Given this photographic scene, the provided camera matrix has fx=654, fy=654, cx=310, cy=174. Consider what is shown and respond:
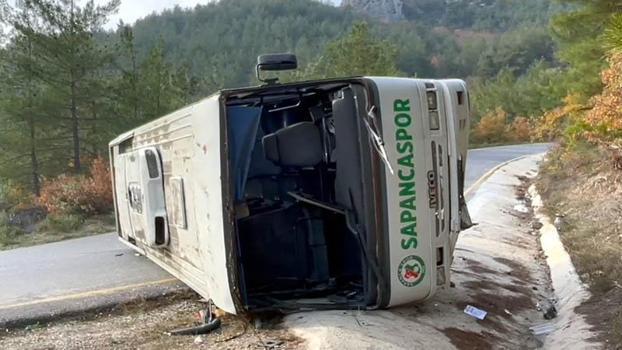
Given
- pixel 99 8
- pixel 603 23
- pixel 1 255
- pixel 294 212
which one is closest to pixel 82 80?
pixel 99 8

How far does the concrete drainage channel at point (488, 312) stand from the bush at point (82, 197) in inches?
348

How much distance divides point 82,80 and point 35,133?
214 centimetres

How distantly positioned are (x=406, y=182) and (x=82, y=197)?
39.1 ft

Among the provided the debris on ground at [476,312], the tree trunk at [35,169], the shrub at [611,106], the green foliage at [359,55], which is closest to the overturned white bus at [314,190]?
the debris on ground at [476,312]

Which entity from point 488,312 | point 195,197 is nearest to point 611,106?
point 488,312

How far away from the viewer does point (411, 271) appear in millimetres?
4828

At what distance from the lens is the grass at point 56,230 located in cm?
1221

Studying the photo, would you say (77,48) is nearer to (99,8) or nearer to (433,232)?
(99,8)

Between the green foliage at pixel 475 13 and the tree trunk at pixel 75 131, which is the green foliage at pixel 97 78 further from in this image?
the green foliage at pixel 475 13

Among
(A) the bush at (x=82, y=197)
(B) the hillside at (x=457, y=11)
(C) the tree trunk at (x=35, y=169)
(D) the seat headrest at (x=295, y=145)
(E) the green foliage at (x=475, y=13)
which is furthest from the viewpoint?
(B) the hillside at (x=457, y=11)

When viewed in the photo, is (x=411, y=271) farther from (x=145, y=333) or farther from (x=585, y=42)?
(x=585, y=42)

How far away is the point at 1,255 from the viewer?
393 inches

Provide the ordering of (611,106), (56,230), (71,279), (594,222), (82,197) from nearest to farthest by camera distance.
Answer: (71,279)
(594,222)
(611,106)
(56,230)
(82,197)

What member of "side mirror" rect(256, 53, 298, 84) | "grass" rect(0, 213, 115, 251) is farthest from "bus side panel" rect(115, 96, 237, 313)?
"grass" rect(0, 213, 115, 251)
